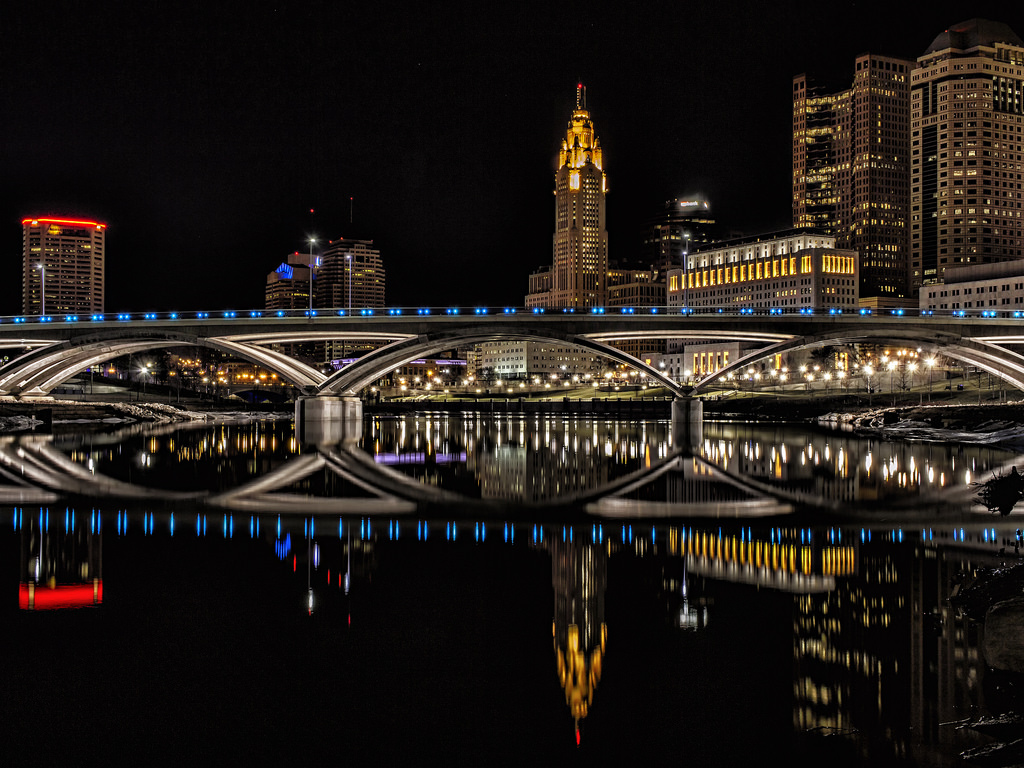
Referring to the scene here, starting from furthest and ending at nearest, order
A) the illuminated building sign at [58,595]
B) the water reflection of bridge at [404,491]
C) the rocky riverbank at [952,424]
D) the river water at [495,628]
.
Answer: the rocky riverbank at [952,424] → the water reflection of bridge at [404,491] → the illuminated building sign at [58,595] → the river water at [495,628]

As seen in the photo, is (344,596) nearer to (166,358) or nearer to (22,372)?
(22,372)

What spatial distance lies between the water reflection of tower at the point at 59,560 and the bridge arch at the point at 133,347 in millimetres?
52071

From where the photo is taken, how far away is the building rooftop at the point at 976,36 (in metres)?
188

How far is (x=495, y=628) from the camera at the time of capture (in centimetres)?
1228

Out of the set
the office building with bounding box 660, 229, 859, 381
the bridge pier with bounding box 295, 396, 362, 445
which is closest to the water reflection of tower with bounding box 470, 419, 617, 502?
the bridge pier with bounding box 295, 396, 362, 445

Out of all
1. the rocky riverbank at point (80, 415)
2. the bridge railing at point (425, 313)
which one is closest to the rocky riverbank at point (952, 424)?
the bridge railing at point (425, 313)

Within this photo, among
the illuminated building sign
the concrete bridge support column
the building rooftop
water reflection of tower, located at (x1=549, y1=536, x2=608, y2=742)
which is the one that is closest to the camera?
water reflection of tower, located at (x1=549, y1=536, x2=608, y2=742)

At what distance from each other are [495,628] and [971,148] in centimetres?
19759

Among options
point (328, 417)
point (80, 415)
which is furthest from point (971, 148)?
point (80, 415)

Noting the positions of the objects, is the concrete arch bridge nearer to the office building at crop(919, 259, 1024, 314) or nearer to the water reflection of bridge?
the water reflection of bridge

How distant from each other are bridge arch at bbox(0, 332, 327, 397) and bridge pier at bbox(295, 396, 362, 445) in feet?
5.80

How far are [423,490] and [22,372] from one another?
200 ft

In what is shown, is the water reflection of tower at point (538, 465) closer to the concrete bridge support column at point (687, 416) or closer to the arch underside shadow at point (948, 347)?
the concrete bridge support column at point (687, 416)

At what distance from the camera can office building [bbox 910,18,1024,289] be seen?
181875mm
